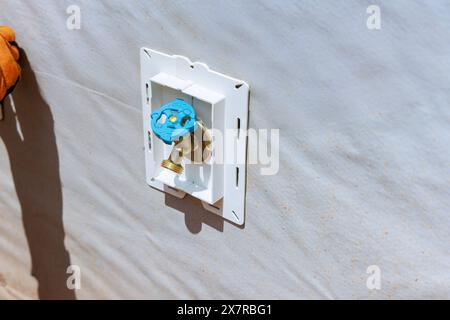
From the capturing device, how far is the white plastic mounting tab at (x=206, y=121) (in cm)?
80

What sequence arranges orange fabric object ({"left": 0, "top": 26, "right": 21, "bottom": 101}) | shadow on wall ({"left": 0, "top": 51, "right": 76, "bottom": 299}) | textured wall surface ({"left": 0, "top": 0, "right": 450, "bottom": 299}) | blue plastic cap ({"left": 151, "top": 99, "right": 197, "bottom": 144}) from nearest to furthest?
textured wall surface ({"left": 0, "top": 0, "right": 450, "bottom": 299})
blue plastic cap ({"left": 151, "top": 99, "right": 197, "bottom": 144})
orange fabric object ({"left": 0, "top": 26, "right": 21, "bottom": 101})
shadow on wall ({"left": 0, "top": 51, "right": 76, "bottom": 299})

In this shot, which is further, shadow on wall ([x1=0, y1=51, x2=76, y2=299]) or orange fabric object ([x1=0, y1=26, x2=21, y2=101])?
shadow on wall ([x1=0, y1=51, x2=76, y2=299])

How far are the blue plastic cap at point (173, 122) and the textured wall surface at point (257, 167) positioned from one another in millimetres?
69

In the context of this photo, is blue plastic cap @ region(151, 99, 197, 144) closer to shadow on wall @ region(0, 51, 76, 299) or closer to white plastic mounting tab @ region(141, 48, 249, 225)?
white plastic mounting tab @ region(141, 48, 249, 225)

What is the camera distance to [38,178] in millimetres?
1144

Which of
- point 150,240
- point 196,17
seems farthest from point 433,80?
point 150,240

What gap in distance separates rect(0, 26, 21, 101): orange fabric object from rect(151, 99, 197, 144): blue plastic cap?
28cm

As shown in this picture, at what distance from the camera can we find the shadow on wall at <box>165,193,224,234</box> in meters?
0.93

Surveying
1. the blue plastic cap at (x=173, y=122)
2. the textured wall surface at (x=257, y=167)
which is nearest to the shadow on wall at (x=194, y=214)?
the textured wall surface at (x=257, y=167)

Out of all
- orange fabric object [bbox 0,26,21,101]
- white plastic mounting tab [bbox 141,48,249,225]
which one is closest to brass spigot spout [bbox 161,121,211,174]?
white plastic mounting tab [bbox 141,48,249,225]

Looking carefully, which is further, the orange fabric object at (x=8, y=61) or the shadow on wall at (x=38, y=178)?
the shadow on wall at (x=38, y=178)

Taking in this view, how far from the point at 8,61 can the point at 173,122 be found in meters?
0.31

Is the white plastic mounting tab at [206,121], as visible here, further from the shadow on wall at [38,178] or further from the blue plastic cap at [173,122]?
the shadow on wall at [38,178]

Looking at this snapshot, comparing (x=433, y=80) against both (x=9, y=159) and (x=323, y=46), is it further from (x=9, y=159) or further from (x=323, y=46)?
(x=9, y=159)
